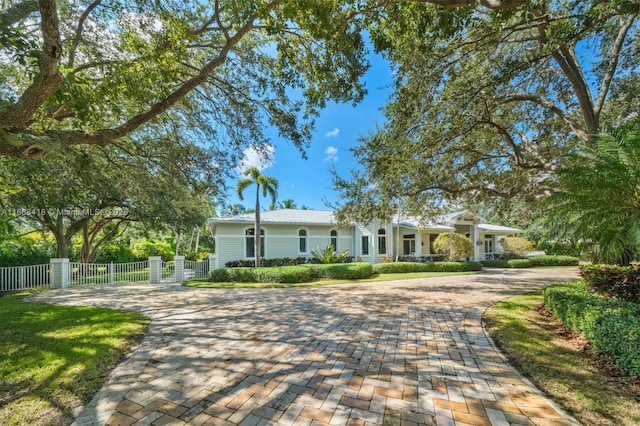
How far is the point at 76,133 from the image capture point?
178 inches

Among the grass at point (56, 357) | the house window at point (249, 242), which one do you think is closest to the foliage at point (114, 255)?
the house window at point (249, 242)

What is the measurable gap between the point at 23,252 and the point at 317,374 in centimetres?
2010

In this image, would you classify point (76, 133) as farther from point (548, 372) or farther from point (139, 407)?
point (548, 372)

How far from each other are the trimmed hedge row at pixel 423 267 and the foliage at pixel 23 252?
19704mm

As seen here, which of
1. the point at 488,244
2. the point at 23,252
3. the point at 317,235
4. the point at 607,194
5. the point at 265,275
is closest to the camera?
the point at 607,194

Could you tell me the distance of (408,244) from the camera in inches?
948

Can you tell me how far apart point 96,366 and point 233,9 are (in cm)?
603

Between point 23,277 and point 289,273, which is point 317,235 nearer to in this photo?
point 289,273

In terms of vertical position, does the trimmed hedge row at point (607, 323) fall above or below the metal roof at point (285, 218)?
below

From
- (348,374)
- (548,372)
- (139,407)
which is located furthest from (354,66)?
(139,407)

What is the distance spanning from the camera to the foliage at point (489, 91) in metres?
5.11

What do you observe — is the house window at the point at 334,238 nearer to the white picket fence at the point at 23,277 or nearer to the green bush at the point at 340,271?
the green bush at the point at 340,271

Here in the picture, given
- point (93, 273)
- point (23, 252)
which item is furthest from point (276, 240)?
point (23, 252)

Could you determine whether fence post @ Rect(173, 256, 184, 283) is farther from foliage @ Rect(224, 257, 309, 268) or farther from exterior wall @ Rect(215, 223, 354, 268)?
foliage @ Rect(224, 257, 309, 268)
